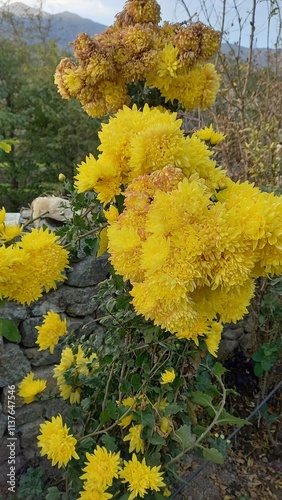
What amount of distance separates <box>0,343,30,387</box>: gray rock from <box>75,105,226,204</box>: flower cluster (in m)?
1.51

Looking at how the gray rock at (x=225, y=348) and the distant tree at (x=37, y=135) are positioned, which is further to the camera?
the distant tree at (x=37, y=135)

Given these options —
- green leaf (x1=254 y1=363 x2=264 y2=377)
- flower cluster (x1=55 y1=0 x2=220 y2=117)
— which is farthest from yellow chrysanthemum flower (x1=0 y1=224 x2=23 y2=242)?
green leaf (x1=254 y1=363 x2=264 y2=377)

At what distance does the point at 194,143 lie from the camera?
766 millimetres

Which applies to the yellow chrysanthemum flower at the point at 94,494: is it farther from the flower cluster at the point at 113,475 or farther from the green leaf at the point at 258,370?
the green leaf at the point at 258,370

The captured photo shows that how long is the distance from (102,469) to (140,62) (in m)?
0.98

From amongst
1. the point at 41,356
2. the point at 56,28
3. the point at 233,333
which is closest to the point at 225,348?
the point at 233,333

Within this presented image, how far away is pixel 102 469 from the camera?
100 centimetres

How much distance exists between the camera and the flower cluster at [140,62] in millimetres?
837

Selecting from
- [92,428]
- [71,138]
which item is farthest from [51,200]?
[71,138]

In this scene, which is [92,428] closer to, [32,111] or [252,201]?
[252,201]

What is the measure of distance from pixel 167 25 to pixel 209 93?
19 centimetres

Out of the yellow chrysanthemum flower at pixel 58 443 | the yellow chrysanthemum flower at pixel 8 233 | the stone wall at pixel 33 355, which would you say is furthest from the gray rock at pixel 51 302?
the yellow chrysanthemum flower at pixel 8 233

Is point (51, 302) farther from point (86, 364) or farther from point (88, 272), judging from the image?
point (86, 364)

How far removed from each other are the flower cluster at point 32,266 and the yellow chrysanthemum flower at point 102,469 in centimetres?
50
